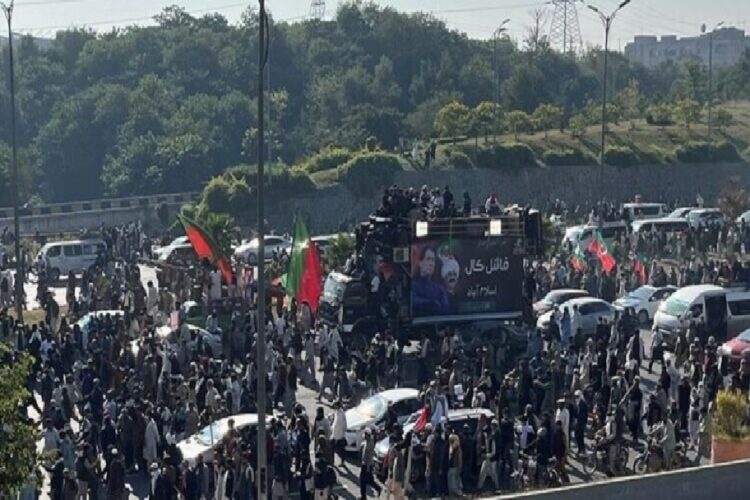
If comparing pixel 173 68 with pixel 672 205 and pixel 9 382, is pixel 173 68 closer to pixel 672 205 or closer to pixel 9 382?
pixel 672 205

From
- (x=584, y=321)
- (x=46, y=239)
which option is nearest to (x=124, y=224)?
(x=46, y=239)

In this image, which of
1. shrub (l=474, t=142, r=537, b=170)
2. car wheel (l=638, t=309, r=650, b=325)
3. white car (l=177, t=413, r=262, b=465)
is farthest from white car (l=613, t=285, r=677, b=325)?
shrub (l=474, t=142, r=537, b=170)

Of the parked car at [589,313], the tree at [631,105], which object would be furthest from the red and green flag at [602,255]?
the tree at [631,105]

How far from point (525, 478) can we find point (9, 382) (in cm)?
855

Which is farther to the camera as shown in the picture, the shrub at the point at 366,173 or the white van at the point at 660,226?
the shrub at the point at 366,173

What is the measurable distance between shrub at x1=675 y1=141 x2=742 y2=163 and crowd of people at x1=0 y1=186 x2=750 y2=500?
32.3 meters

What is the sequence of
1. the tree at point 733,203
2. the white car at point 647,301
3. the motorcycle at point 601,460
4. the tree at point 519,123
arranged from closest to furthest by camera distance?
the motorcycle at point 601,460 → the white car at point 647,301 → the tree at point 733,203 → the tree at point 519,123

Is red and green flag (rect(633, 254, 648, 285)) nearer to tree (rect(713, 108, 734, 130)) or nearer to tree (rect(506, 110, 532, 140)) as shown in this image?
tree (rect(506, 110, 532, 140))

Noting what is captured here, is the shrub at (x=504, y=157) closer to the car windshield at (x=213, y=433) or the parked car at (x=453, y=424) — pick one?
the parked car at (x=453, y=424)

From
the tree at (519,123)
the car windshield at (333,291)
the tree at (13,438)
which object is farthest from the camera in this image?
the tree at (519,123)

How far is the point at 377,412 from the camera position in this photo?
2230 centimetres

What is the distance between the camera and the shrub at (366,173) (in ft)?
180

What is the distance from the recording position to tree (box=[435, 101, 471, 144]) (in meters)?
63.7

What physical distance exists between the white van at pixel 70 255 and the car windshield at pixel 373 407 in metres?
19.2
